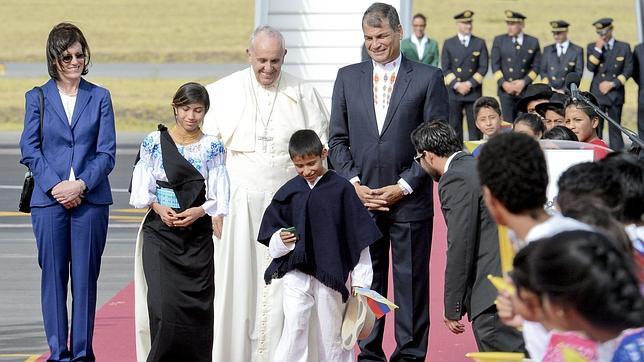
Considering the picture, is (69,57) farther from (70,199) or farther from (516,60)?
(516,60)

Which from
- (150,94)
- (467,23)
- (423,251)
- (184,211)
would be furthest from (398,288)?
(150,94)

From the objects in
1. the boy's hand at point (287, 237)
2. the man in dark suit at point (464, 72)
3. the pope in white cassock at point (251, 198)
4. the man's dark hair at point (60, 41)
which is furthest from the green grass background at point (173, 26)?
the boy's hand at point (287, 237)

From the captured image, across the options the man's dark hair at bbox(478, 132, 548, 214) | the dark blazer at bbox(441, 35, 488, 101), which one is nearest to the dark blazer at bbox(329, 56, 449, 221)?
the man's dark hair at bbox(478, 132, 548, 214)

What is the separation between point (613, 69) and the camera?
1956 cm

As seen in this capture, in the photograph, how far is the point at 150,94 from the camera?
33938 mm

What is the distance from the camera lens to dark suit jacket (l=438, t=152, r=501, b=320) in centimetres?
590

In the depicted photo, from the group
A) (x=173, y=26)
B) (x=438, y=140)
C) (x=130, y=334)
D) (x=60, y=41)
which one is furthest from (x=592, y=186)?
(x=173, y=26)

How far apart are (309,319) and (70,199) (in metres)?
1.48

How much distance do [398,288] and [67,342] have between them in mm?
1827

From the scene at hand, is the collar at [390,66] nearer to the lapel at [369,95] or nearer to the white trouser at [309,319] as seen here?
the lapel at [369,95]

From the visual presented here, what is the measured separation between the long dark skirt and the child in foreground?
1.57 feet

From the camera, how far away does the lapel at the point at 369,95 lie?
7.35 metres

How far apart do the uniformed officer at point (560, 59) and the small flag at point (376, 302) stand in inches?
545

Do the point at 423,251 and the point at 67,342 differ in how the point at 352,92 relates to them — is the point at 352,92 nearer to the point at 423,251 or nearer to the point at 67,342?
the point at 423,251
